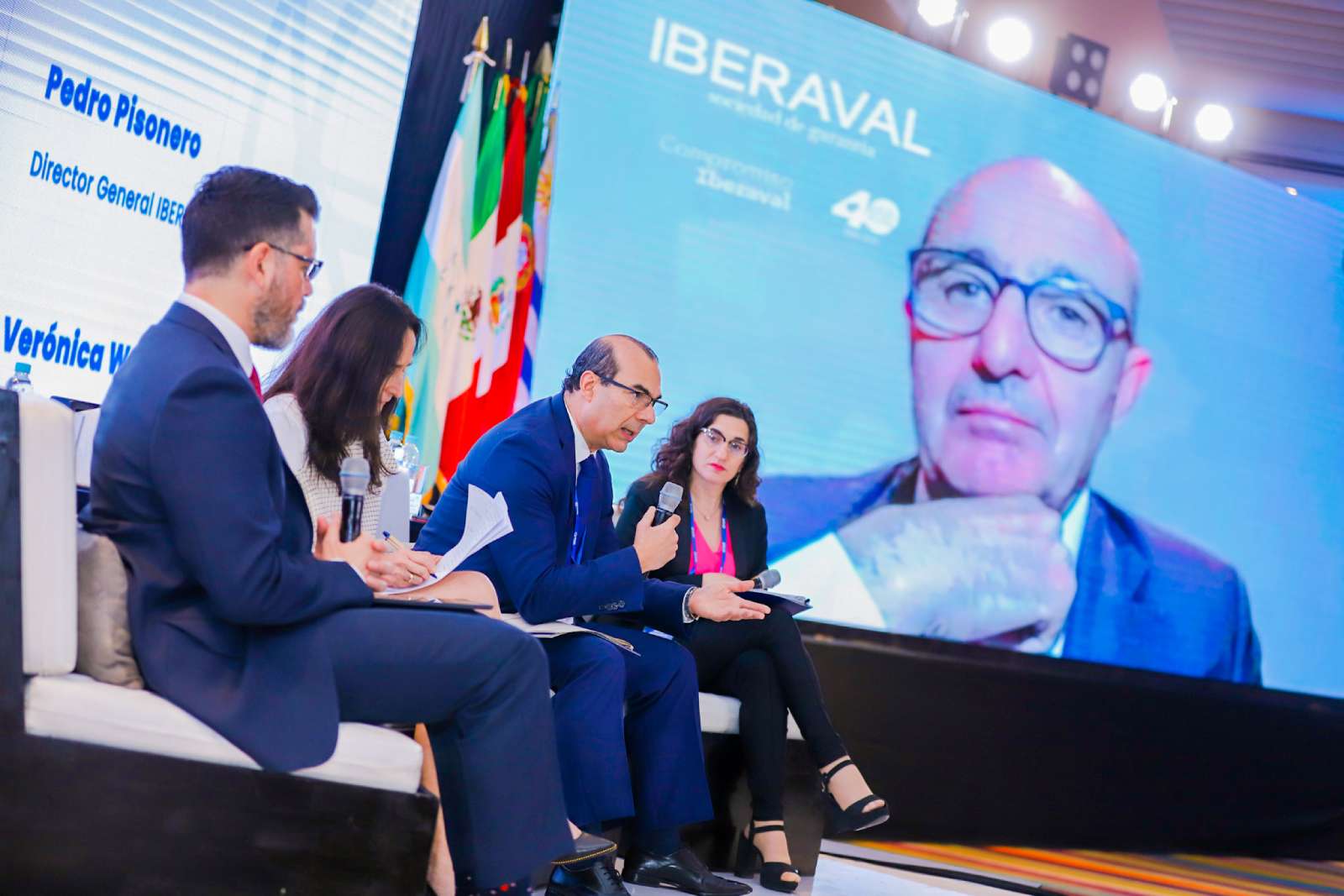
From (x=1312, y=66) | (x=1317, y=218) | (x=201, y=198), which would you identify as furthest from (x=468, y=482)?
(x=1312, y=66)

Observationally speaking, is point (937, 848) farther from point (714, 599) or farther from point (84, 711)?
point (84, 711)

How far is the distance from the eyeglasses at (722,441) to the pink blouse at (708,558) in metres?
0.22

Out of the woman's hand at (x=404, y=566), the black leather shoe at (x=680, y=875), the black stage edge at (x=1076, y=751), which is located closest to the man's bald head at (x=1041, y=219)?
the black stage edge at (x=1076, y=751)

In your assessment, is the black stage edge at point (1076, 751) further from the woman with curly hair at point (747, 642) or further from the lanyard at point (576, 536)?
the lanyard at point (576, 536)

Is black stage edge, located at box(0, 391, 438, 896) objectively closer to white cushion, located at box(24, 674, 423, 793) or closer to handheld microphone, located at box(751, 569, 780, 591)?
white cushion, located at box(24, 674, 423, 793)

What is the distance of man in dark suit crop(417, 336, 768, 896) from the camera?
8.35 feet

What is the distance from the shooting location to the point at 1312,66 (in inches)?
245

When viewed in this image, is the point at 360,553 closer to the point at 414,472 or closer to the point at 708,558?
the point at 708,558

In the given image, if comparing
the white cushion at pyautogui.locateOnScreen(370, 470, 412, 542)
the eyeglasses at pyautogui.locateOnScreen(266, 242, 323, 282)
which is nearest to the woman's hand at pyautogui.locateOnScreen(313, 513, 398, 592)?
the eyeglasses at pyautogui.locateOnScreen(266, 242, 323, 282)

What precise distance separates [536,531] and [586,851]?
0.64m

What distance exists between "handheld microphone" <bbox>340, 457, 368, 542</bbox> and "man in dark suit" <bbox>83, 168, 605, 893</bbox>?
4cm

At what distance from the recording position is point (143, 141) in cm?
350

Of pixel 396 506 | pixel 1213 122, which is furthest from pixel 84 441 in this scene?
pixel 1213 122

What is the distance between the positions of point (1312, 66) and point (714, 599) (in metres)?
4.95
